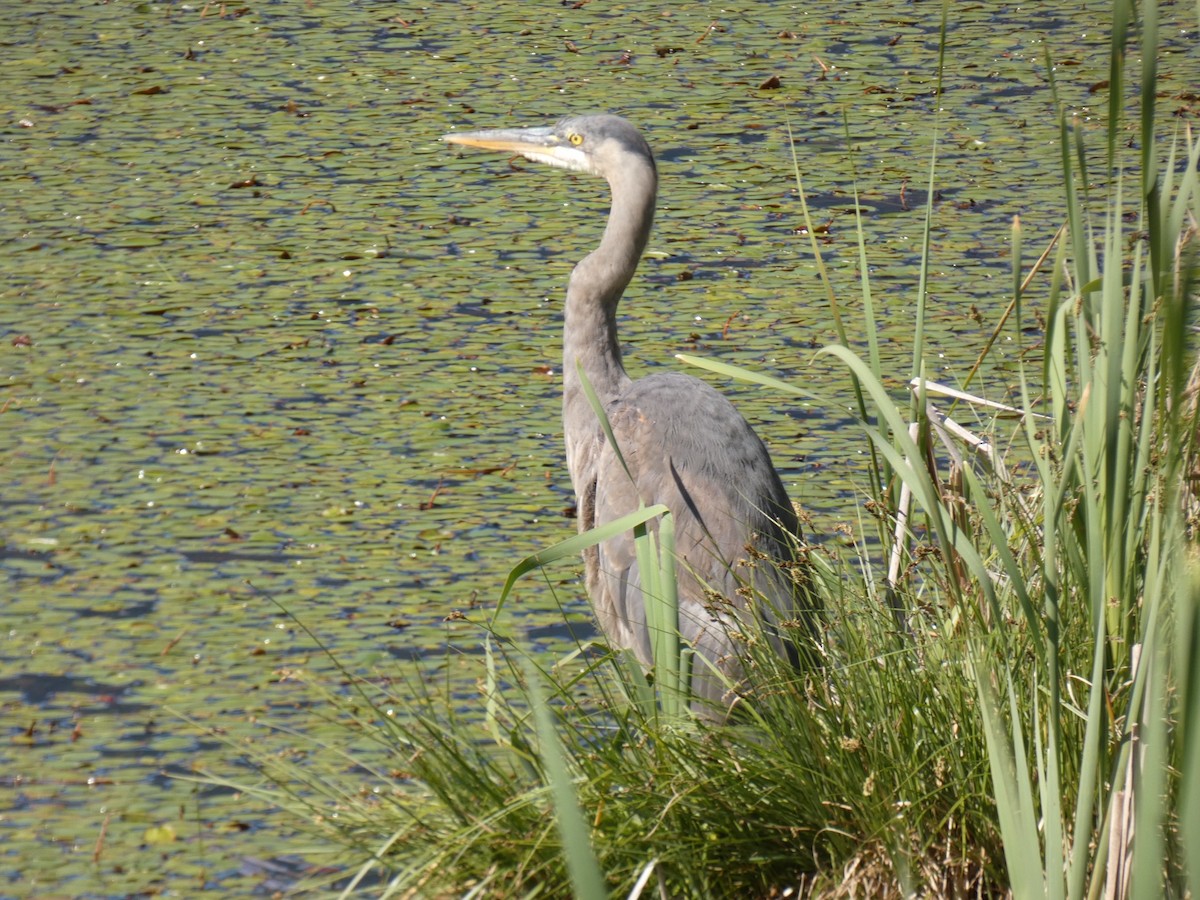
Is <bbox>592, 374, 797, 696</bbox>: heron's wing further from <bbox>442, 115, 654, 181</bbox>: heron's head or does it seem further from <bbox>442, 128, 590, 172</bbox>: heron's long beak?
<bbox>442, 128, 590, 172</bbox>: heron's long beak

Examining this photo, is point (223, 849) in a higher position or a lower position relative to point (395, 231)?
lower

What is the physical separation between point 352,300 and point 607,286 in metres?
1.48

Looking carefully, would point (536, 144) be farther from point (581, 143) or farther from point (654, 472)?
point (654, 472)

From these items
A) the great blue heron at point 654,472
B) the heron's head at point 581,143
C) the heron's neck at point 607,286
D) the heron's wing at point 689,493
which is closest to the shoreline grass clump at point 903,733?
the great blue heron at point 654,472

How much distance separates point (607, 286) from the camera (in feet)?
12.0

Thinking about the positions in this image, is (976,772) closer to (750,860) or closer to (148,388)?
(750,860)

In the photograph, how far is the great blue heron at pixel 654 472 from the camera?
2.79 m

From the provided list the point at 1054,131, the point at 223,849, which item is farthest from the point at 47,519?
the point at 1054,131

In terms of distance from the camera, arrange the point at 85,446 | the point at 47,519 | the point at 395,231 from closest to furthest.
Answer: the point at 47,519
the point at 85,446
the point at 395,231

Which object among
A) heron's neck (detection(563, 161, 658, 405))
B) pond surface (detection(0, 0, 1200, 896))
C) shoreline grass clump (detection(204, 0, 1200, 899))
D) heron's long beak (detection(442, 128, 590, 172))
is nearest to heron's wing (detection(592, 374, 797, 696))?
pond surface (detection(0, 0, 1200, 896))

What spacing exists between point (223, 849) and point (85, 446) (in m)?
1.66

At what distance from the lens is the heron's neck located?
11.9ft

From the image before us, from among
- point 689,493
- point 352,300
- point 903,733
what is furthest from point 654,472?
point 352,300

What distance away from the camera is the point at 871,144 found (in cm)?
607
